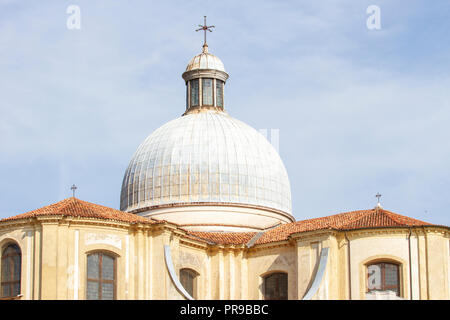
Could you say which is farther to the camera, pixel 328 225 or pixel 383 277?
pixel 328 225

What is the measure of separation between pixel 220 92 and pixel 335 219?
15109 mm

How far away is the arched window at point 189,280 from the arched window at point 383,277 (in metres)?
10.1

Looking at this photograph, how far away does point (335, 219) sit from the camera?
57594 millimetres

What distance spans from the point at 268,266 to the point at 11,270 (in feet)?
47.3

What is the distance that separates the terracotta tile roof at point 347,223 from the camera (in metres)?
53.5

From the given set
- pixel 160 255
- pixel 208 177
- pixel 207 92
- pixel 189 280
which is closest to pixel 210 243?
pixel 189 280

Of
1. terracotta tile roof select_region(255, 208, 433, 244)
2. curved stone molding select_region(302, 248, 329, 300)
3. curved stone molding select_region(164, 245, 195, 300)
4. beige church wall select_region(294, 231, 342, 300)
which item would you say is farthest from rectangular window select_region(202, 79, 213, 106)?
curved stone molding select_region(302, 248, 329, 300)

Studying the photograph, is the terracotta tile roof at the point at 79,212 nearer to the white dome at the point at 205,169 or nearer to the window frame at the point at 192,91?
the white dome at the point at 205,169

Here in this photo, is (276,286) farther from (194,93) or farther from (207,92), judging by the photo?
(194,93)

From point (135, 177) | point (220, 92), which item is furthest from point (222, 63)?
point (135, 177)

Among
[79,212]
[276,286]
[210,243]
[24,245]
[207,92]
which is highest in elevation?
[207,92]

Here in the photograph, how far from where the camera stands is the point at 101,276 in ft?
169

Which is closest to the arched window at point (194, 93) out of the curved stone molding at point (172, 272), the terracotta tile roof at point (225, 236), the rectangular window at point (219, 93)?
the rectangular window at point (219, 93)
